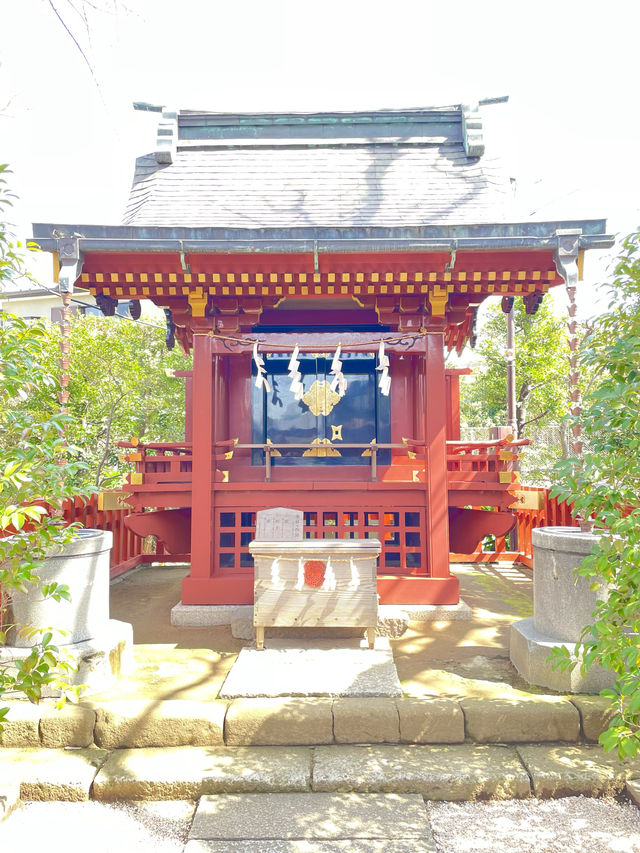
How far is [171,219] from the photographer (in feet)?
23.3

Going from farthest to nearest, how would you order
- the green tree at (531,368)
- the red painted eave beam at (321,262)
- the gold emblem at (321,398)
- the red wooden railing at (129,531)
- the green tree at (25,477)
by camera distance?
the green tree at (531,368) → the gold emblem at (321,398) → the red wooden railing at (129,531) → the red painted eave beam at (321,262) → the green tree at (25,477)

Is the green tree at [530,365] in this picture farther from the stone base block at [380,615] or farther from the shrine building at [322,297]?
the stone base block at [380,615]

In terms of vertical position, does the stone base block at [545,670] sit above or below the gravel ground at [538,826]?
above

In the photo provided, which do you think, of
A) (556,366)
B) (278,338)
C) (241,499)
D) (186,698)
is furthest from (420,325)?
(556,366)

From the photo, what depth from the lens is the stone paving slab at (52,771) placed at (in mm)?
3299

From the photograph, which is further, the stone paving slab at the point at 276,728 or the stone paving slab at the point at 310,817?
the stone paving slab at the point at 276,728

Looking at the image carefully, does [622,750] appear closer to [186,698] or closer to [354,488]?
[186,698]

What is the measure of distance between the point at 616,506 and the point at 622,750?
1380mm

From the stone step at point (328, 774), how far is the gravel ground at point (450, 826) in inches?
2.6

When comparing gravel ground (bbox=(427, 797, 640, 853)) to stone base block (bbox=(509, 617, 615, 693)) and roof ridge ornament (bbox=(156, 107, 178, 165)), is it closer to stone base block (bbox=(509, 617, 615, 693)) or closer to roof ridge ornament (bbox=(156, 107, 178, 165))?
stone base block (bbox=(509, 617, 615, 693))

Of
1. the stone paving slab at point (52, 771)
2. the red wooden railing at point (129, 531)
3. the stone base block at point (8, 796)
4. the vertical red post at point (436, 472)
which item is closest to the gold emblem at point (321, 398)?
the vertical red post at point (436, 472)

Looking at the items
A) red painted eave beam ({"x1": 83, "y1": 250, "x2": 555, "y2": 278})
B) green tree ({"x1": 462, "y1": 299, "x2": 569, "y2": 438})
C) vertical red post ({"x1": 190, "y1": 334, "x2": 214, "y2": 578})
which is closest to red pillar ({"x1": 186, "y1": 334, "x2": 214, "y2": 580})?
vertical red post ({"x1": 190, "y1": 334, "x2": 214, "y2": 578})

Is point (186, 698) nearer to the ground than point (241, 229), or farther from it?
nearer to the ground

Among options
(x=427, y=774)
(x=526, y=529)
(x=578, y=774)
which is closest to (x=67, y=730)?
(x=427, y=774)
